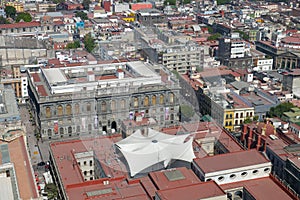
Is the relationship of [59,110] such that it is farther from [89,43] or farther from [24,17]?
[24,17]

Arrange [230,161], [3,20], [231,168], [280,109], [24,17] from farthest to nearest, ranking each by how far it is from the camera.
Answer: [3,20], [24,17], [280,109], [230,161], [231,168]

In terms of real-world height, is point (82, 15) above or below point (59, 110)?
above

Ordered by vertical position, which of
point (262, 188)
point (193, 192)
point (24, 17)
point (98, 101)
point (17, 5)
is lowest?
point (262, 188)

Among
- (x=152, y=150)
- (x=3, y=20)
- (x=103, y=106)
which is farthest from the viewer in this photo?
(x=3, y=20)

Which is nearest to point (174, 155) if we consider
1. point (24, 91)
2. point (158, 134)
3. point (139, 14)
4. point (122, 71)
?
point (158, 134)

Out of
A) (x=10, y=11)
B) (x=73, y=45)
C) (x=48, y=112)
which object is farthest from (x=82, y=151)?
(x=10, y=11)

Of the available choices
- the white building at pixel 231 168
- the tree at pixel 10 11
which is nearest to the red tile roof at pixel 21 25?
the tree at pixel 10 11

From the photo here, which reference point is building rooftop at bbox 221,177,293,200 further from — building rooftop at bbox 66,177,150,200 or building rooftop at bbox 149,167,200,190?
building rooftop at bbox 66,177,150,200
